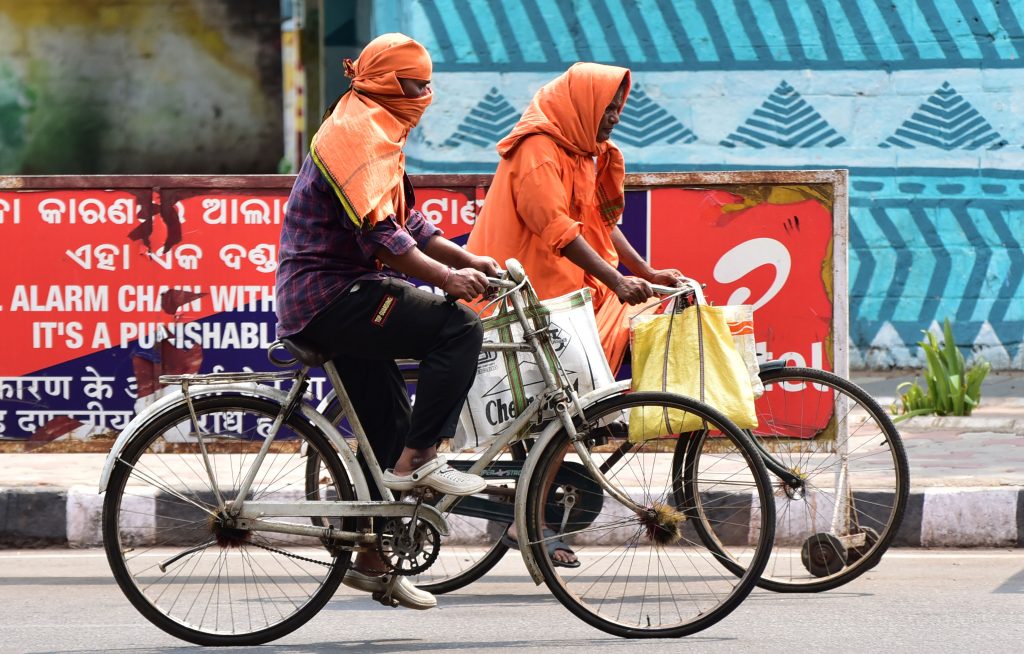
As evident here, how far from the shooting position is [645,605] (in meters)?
4.22

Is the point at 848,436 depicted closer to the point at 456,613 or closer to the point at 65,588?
the point at 456,613

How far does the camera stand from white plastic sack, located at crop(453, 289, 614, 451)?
4.25m

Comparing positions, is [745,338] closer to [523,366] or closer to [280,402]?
[523,366]

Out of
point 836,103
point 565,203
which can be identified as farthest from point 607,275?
point 836,103

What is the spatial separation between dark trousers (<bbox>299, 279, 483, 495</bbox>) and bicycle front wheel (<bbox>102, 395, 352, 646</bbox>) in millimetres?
258

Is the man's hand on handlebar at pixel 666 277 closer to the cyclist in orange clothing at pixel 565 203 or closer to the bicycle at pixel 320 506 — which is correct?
the cyclist in orange clothing at pixel 565 203

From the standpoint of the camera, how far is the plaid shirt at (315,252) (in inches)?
157

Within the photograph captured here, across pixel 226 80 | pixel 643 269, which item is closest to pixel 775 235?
pixel 643 269

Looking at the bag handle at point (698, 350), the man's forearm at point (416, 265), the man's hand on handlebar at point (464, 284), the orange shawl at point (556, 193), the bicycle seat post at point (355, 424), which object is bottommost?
the bicycle seat post at point (355, 424)

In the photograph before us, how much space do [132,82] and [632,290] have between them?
7.66 meters

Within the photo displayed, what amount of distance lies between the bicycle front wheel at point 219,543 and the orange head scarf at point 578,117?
1.24m

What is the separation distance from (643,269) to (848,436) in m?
0.97

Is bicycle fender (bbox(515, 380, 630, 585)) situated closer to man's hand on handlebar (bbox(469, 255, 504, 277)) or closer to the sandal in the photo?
the sandal

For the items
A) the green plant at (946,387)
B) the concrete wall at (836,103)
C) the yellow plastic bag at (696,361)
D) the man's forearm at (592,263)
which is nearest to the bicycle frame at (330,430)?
the yellow plastic bag at (696,361)
